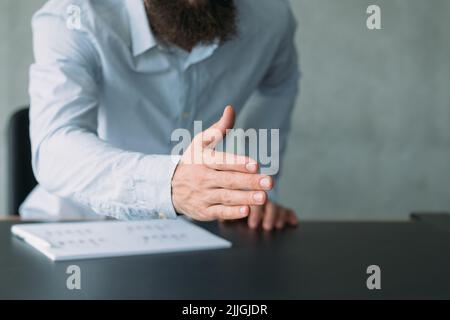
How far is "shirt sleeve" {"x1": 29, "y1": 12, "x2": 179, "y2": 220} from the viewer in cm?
59

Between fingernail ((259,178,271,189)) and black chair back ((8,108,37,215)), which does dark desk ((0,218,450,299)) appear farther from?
black chair back ((8,108,37,215))

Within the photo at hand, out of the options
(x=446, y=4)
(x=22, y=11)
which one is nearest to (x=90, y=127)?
(x=22, y=11)

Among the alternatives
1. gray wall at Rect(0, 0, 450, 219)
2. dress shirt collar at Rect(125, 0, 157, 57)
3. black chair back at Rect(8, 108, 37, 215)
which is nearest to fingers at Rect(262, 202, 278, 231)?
dress shirt collar at Rect(125, 0, 157, 57)

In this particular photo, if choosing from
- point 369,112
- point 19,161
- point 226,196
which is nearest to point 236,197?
point 226,196

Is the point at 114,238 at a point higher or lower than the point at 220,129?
lower

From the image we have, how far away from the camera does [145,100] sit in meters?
0.85

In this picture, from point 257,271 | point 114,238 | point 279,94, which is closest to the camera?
point 257,271

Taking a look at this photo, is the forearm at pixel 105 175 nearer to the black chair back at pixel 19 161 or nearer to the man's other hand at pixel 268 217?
the man's other hand at pixel 268 217

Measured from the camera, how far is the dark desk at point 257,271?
54 cm

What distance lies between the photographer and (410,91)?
182 centimetres

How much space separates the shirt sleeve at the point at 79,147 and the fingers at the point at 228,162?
57 millimetres

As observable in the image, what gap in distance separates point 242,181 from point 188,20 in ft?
1.15

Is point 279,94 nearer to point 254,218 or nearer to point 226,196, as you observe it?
point 254,218

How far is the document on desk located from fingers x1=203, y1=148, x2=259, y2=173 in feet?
0.67
